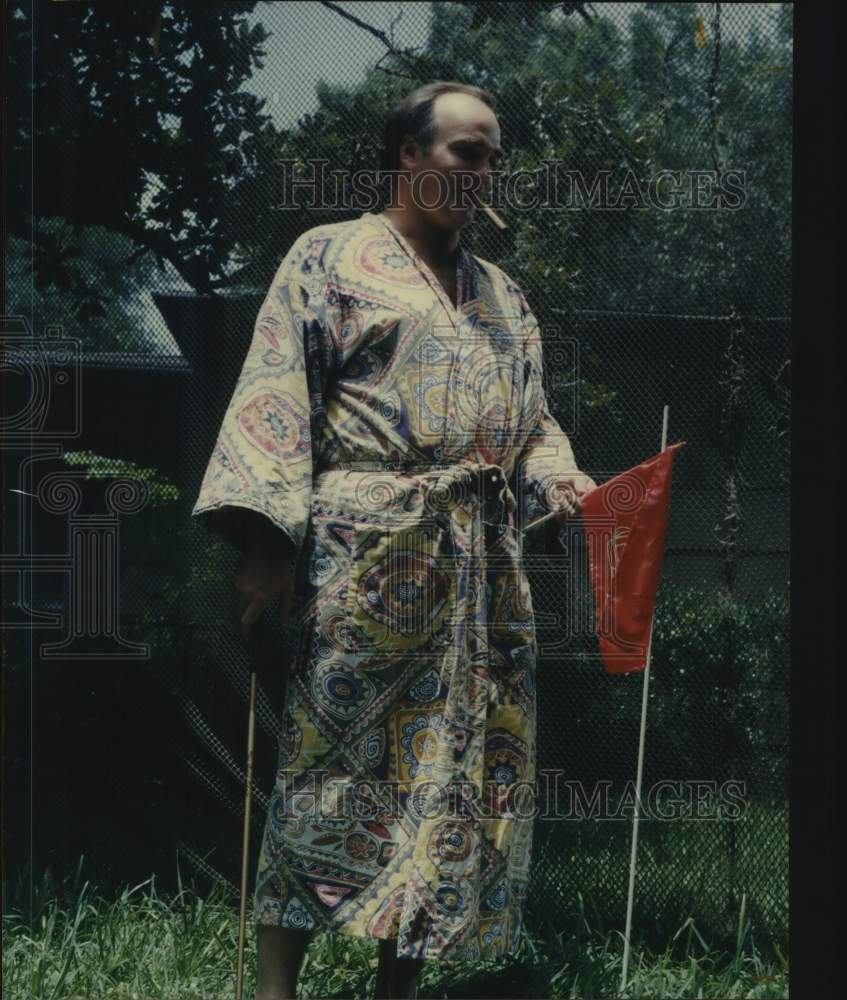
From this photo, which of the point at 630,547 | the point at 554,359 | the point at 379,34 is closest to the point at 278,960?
the point at 630,547

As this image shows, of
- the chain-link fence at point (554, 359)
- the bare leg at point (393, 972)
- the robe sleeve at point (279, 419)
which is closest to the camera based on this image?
the robe sleeve at point (279, 419)

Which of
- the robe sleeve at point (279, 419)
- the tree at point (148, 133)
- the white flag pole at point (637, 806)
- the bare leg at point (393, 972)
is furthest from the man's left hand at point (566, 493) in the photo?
the tree at point (148, 133)

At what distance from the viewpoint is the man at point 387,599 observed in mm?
2324

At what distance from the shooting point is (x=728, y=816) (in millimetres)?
2979

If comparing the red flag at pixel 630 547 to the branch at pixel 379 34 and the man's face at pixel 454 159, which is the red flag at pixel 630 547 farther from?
the branch at pixel 379 34

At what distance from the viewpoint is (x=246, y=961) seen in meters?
2.86

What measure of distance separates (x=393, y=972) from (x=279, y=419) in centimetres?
106

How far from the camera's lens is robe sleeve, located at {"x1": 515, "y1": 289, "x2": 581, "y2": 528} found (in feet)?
8.16

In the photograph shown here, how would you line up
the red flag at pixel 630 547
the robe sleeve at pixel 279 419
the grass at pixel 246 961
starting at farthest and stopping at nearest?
the grass at pixel 246 961 < the red flag at pixel 630 547 < the robe sleeve at pixel 279 419

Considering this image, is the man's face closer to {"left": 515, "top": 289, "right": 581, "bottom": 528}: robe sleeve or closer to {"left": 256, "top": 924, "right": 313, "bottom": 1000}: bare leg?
{"left": 515, "top": 289, "right": 581, "bottom": 528}: robe sleeve

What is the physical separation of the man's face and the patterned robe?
19 centimetres

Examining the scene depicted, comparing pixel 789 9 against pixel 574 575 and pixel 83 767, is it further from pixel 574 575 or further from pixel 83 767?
pixel 83 767

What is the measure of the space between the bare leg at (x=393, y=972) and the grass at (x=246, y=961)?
10.8 inches

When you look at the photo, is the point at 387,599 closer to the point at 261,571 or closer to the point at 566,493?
the point at 261,571
